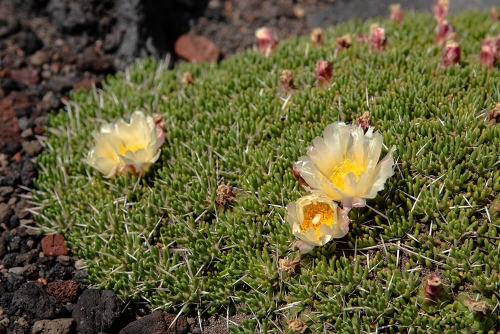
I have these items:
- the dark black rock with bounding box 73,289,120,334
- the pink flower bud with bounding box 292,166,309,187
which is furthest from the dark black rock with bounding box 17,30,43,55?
the pink flower bud with bounding box 292,166,309,187

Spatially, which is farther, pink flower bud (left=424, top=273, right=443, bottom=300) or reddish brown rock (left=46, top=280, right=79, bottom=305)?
reddish brown rock (left=46, top=280, right=79, bottom=305)

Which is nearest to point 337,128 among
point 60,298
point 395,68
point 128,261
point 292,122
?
point 292,122

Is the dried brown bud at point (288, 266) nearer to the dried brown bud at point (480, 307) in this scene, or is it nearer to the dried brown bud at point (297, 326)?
the dried brown bud at point (297, 326)

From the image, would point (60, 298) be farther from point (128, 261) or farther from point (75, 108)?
point (75, 108)

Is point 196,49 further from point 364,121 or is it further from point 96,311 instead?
point 96,311

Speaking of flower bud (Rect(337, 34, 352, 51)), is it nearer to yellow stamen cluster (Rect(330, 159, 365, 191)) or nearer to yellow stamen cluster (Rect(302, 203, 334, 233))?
yellow stamen cluster (Rect(330, 159, 365, 191))

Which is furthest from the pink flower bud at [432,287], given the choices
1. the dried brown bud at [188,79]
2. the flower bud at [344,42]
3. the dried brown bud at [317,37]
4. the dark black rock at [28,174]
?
the dark black rock at [28,174]
